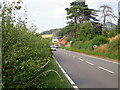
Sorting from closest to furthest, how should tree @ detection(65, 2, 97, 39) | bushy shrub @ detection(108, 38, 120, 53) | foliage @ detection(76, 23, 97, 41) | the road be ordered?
1. the road
2. bushy shrub @ detection(108, 38, 120, 53)
3. foliage @ detection(76, 23, 97, 41)
4. tree @ detection(65, 2, 97, 39)

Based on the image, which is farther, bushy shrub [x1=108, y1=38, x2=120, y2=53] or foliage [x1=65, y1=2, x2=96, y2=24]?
foliage [x1=65, y1=2, x2=96, y2=24]

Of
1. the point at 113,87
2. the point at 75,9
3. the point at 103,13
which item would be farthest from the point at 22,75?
the point at 75,9

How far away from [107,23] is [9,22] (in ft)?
134

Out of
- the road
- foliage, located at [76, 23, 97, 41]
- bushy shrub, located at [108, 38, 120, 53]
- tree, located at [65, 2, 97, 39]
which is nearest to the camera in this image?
the road

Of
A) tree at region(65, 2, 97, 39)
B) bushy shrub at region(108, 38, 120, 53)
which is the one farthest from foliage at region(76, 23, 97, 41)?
bushy shrub at region(108, 38, 120, 53)

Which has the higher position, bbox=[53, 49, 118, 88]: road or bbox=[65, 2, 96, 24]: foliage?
bbox=[65, 2, 96, 24]: foliage

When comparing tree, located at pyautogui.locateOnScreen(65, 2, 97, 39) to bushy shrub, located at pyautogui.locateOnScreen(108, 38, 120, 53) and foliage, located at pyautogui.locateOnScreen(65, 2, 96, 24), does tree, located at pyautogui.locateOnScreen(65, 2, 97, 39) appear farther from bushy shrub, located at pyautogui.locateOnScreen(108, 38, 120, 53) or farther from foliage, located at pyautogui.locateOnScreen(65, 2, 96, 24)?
bushy shrub, located at pyautogui.locateOnScreen(108, 38, 120, 53)

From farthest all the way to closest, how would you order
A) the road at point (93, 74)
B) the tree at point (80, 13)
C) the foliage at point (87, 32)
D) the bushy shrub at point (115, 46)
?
1. the tree at point (80, 13)
2. the foliage at point (87, 32)
3. the bushy shrub at point (115, 46)
4. the road at point (93, 74)

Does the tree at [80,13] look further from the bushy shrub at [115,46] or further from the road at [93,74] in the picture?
the road at [93,74]

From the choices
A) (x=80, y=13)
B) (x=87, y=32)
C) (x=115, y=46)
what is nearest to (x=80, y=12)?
(x=80, y=13)

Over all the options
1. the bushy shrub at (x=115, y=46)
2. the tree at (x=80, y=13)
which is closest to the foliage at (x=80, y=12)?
the tree at (x=80, y=13)

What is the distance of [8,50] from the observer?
15.9 feet

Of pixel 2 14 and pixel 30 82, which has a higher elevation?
pixel 2 14

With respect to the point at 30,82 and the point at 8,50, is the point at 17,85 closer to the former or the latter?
the point at 30,82
